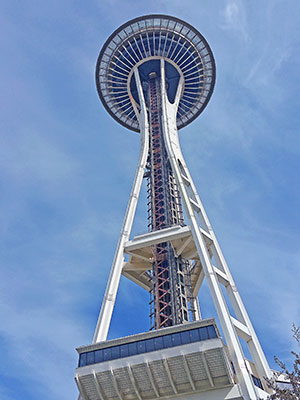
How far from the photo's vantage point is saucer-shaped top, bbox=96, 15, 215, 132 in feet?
222

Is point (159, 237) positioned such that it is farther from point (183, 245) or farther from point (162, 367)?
point (162, 367)

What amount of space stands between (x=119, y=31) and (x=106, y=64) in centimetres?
573

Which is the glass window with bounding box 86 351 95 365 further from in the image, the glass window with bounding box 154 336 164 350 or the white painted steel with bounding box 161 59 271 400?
the white painted steel with bounding box 161 59 271 400

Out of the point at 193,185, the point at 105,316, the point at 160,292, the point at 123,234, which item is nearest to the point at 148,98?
the point at 193,185

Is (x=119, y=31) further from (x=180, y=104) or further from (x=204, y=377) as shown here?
(x=204, y=377)

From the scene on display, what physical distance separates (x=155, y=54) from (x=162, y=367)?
52718 mm

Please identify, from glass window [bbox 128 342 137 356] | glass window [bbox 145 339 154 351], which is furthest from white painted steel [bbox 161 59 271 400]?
glass window [bbox 128 342 137 356]

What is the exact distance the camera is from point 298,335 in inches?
876

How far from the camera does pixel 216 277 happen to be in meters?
37.5

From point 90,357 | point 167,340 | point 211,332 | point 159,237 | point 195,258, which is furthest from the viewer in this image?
point 195,258

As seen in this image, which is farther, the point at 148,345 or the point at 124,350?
the point at 124,350

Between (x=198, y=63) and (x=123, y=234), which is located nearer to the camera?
(x=123, y=234)

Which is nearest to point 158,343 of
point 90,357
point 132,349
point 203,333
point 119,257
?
point 132,349

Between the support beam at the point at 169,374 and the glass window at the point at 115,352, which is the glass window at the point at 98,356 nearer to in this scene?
the glass window at the point at 115,352
